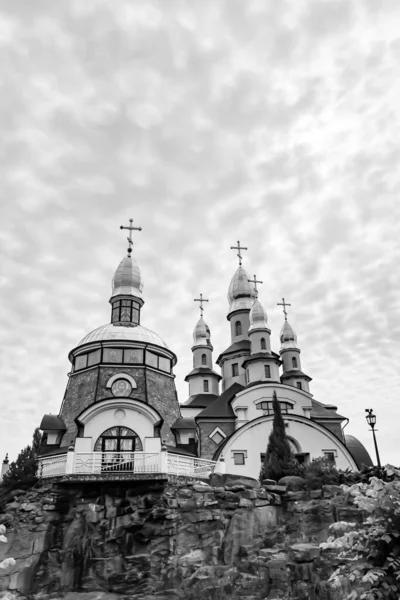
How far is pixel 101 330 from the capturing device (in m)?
29.4

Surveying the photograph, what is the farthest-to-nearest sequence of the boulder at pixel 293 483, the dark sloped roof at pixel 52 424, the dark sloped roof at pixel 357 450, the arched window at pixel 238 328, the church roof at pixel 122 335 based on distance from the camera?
the arched window at pixel 238 328 < the dark sloped roof at pixel 357 450 < the church roof at pixel 122 335 < the dark sloped roof at pixel 52 424 < the boulder at pixel 293 483

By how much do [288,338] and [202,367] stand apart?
26.4ft

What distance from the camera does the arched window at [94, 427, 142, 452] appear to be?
23469 mm

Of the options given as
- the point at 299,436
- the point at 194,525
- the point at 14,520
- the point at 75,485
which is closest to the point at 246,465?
the point at 299,436

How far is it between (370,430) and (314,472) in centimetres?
508

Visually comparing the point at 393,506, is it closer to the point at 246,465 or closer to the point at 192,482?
the point at 192,482

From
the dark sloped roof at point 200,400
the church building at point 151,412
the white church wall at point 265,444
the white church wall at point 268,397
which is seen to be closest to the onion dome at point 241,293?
the church building at point 151,412

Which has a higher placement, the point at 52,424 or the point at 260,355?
the point at 260,355

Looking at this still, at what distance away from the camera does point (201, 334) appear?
151 feet

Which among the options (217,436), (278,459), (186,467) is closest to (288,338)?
(217,436)

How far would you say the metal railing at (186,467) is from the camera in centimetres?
2053

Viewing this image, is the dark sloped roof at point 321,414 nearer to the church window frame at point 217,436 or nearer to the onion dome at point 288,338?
the onion dome at point 288,338

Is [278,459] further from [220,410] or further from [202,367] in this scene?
[202,367]

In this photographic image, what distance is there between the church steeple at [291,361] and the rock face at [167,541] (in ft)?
61.8
